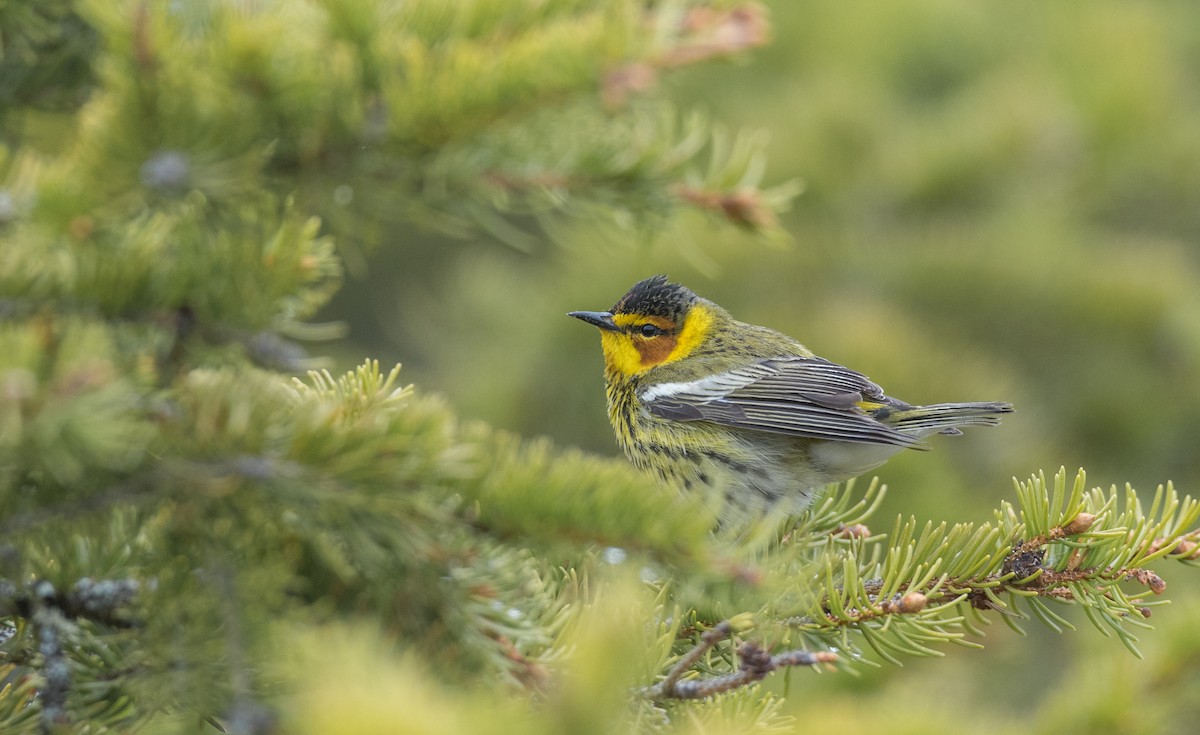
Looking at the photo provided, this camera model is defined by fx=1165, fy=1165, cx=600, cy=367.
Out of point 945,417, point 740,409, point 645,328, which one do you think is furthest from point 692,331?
point 945,417

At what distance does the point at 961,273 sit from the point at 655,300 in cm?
321

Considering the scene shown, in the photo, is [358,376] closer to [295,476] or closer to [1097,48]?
[295,476]

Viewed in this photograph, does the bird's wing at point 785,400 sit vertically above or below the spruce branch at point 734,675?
below

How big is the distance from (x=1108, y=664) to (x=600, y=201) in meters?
1.85

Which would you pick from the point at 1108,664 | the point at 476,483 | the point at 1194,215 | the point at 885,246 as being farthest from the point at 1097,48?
the point at 476,483

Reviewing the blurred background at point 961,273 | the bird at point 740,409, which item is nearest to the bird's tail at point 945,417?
the bird at point 740,409

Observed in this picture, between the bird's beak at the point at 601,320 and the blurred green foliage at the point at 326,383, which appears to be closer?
the blurred green foliage at the point at 326,383

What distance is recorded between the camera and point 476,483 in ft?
4.77

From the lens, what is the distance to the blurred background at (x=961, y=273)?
6.31 metres

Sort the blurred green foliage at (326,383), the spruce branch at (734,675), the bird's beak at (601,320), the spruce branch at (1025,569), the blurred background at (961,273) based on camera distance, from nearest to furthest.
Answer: the blurred green foliage at (326,383)
the spruce branch at (734,675)
the spruce branch at (1025,569)
the bird's beak at (601,320)
the blurred background at (961,273)

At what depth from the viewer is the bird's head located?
4520mm

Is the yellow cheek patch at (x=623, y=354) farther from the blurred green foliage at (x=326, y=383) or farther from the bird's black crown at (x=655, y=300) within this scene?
the blurred green foliage at (x=326, y=383)

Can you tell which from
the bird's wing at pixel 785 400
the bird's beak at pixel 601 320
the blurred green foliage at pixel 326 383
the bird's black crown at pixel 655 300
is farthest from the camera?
the bird's black crown at pixel 655 300

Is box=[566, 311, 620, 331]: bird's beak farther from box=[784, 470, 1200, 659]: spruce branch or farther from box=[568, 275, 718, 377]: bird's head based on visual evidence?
box=[784, 470, 1200, 659]: spruce branch
